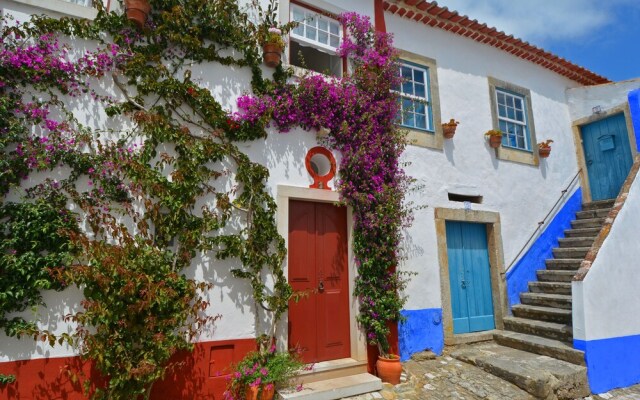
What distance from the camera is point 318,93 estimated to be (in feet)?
17.9

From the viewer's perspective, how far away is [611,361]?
17.2ft

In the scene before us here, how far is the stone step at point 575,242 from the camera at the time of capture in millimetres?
7211

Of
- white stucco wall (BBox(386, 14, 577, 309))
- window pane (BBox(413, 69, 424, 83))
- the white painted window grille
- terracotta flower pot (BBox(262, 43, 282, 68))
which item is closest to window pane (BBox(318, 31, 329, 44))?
the white painted window grille

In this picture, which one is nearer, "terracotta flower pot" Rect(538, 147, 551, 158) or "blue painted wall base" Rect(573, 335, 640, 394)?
"blue painted wall base" Rect(573, 335, 640, 394)

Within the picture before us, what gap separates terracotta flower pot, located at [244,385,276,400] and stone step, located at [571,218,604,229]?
7.27 meters

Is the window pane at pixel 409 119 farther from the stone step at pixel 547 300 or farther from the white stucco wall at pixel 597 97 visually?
the white stucco wall at pixel 597 97

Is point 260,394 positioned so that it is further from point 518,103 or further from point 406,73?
point 518,103

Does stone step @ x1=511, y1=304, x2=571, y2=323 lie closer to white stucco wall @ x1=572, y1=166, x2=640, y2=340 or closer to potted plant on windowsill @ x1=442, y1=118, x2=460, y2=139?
white stucco wall @ x1=572, y1=166, x2=640, y2=340

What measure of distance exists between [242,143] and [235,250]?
1.47 meters

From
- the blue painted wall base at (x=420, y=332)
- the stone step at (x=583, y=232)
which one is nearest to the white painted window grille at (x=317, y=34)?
the blue painted wall base at (x=420, y=332)

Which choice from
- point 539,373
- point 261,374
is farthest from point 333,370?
point 539,373

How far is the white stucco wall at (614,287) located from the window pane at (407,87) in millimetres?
3970

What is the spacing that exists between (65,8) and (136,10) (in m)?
0.78

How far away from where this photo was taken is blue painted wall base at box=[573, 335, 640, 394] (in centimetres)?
504
